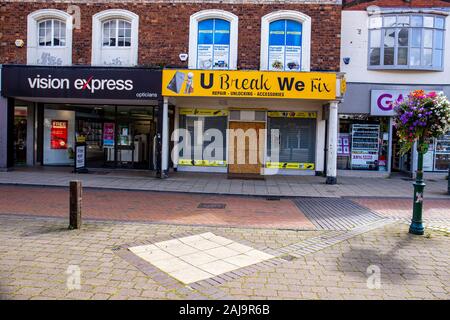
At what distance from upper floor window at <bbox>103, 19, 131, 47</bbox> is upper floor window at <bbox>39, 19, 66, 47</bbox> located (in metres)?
1.74

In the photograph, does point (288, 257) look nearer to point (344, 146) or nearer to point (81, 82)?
point (344, 146)

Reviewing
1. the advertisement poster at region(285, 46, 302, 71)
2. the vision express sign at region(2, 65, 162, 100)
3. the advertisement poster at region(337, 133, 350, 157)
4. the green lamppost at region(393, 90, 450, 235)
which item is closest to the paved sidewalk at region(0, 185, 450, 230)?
the green lamppost at region(393, 90, 450, 235)

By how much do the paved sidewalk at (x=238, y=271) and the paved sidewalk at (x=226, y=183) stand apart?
168 inches

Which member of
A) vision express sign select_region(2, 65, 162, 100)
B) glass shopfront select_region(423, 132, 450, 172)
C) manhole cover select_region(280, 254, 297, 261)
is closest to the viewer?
manhole cover select_region(280, 254, 297, 261)

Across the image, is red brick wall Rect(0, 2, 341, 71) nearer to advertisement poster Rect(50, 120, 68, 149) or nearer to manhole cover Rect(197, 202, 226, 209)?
advertisement poster Rect(50, 120, 68, 149)

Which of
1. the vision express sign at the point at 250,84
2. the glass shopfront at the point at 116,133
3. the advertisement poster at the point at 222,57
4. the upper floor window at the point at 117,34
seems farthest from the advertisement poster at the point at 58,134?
the advertisement poster at the point at 222,57

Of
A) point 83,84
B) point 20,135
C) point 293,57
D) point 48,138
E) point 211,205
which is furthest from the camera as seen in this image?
point 48,138

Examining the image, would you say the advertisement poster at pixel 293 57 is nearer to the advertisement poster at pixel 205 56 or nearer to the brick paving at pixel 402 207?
the advertisement poster at pixel 205 56

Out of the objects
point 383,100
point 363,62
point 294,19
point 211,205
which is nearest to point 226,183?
point 211,205

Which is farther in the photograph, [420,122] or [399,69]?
[399,69]

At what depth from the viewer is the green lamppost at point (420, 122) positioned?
632 cm

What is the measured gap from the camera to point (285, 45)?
541 inches

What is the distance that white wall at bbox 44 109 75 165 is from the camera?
627 inches

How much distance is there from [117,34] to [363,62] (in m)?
10.1
